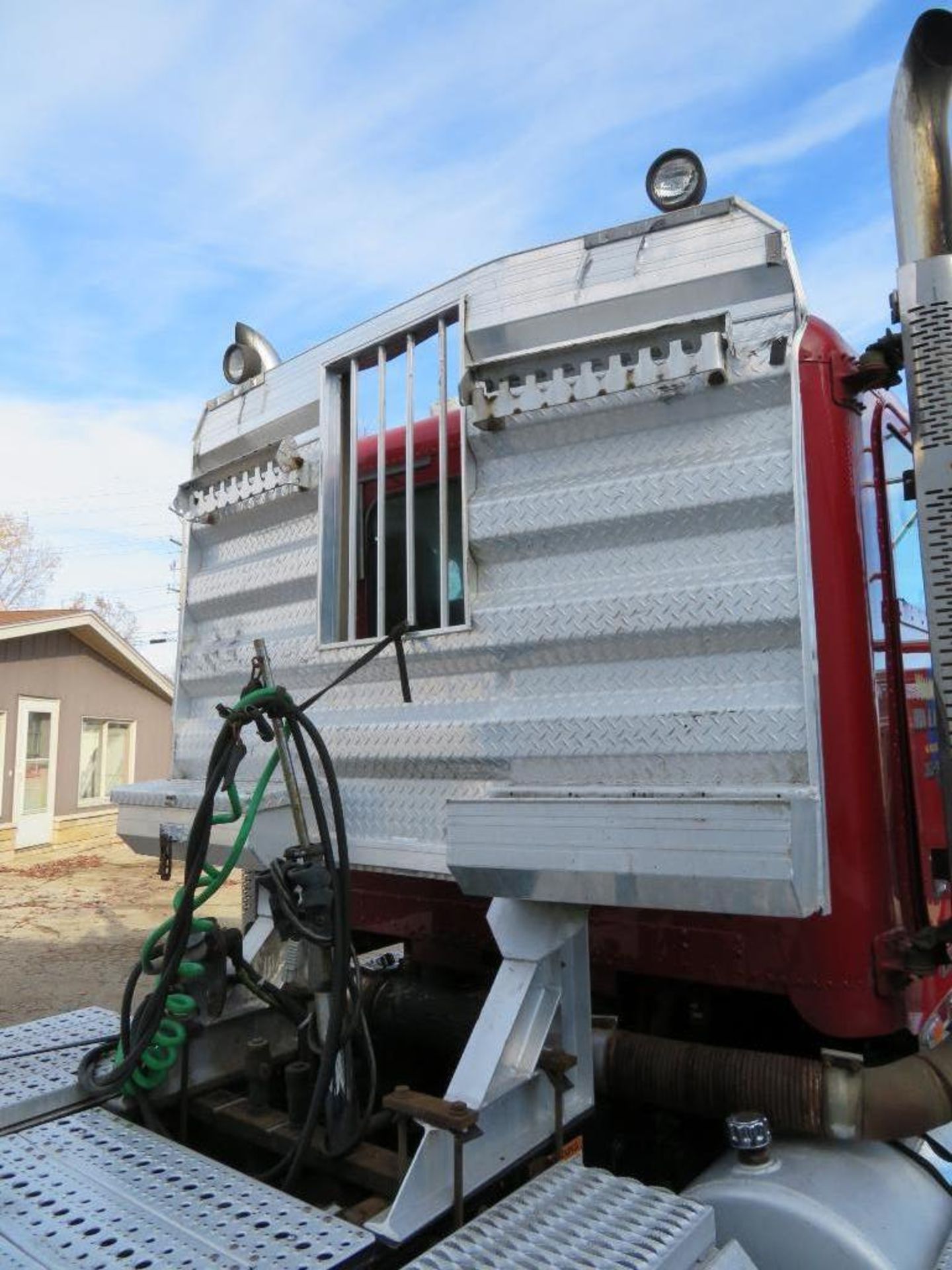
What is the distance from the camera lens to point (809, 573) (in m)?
2.30

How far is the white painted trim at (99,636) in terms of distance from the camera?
A: 14.3m

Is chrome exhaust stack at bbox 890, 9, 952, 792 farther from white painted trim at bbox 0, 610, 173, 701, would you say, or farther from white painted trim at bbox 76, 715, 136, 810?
white painted trim at bbox 76, 715, 136, 810

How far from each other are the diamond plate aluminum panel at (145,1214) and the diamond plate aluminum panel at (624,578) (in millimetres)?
932

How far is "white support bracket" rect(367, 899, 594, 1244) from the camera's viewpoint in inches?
76.6

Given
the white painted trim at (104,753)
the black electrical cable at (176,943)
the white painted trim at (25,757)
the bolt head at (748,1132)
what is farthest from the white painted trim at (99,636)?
the bolt head at (748,1132)

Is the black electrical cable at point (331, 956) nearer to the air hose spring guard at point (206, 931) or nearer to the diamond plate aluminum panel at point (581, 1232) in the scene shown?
the air hose spring guard at point (206, 931)

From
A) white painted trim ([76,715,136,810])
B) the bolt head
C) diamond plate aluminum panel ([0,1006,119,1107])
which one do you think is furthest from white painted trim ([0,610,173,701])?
→ the bolt head

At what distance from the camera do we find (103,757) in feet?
56.0

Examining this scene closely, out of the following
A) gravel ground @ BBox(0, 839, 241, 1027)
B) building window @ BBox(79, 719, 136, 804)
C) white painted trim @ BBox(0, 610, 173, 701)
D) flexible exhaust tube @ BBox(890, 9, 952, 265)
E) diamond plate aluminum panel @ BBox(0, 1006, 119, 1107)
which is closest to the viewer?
flexible exhaust tube @ BBox(890, 9, 952, 265)

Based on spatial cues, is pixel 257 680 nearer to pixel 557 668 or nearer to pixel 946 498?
pixel 557 668

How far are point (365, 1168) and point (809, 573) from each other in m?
1.82

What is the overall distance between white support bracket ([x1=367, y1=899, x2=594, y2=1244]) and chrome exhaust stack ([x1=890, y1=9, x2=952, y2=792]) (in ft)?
3.34

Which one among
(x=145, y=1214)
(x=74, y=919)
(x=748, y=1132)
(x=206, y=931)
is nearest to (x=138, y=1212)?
(x=145, y=1214)

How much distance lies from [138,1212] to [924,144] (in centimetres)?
309
